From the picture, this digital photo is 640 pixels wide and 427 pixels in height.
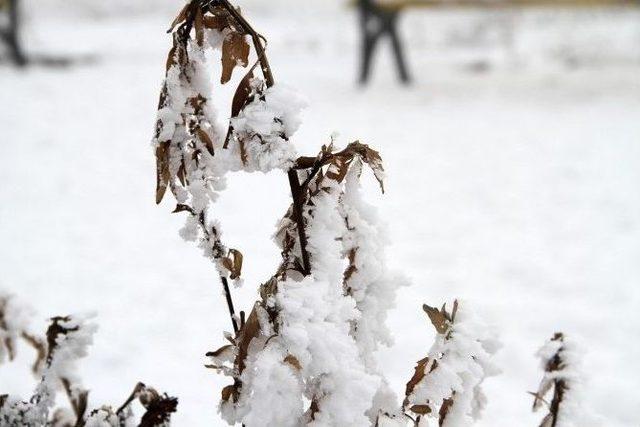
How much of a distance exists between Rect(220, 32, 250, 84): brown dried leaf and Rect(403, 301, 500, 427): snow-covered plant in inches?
17.4

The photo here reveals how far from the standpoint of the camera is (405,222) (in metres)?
3.52

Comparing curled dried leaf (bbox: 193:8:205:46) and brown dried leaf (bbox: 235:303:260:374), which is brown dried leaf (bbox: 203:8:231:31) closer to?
curled dried leaf (bbox: 193:8:205:46)

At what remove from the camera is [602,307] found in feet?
8.12

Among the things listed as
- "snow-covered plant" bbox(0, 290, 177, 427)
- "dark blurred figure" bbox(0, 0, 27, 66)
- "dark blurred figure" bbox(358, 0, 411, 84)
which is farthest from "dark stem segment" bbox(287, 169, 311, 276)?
"dark blurred figure" bbox(0, 0, 27, 66)

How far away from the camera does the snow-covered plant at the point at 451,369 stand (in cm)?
84

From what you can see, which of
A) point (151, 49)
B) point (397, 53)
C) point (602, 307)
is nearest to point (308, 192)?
point (602, 307)

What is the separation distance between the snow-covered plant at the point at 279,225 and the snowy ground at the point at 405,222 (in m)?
0.37

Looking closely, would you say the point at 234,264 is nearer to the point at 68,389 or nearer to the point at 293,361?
the point at 293,361

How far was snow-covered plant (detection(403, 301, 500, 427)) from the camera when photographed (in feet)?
2.76

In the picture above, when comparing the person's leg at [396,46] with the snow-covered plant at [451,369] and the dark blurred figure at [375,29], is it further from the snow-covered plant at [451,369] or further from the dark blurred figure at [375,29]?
the snow-covered plant at [451,369]

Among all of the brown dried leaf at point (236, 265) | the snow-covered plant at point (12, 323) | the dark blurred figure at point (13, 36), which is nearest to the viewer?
the brown dried leaf at point (236, 265)

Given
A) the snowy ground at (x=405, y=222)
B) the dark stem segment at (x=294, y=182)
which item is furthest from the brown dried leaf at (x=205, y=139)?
the snowy ground at (x=405, y=222)

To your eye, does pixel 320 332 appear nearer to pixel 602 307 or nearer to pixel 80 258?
pixel 602 307

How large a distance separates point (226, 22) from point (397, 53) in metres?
7.12
